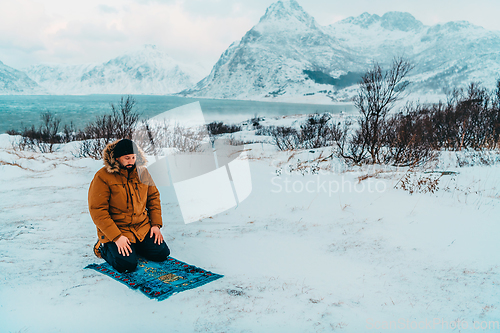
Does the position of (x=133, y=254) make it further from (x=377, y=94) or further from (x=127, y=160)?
(x=377, y=94)

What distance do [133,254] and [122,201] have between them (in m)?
0.56

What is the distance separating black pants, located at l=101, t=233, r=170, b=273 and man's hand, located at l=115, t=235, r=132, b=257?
3 cm

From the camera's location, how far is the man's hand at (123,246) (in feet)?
9.00

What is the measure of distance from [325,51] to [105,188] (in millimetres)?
218544

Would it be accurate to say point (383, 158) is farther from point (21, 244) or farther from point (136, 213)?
point (21, 244)

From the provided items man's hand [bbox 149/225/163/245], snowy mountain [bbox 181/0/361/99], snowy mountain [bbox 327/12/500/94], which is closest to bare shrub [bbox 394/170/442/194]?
man's hand [bbox 149/225/163/245]

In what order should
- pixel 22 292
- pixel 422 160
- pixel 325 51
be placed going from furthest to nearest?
1. pixel 325 51
2. pixel 422 160
3. pixel 22 292

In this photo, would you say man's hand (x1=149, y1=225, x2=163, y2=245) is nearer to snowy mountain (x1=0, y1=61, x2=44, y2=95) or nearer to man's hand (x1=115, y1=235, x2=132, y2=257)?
man's hand (x1=115, y1=235, x2=132, y2=257)

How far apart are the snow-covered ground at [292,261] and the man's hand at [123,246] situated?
12.7 inches

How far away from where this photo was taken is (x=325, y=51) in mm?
197250

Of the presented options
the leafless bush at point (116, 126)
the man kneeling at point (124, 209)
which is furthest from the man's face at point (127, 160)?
the leafless bush at point (116, 126)

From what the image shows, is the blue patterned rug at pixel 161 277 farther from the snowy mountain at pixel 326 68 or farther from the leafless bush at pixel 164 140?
the snowy mountain at pixel 326 68

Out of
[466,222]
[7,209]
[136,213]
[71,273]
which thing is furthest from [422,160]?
[7,209]

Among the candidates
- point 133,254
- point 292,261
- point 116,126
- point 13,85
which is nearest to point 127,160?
point 133,254
